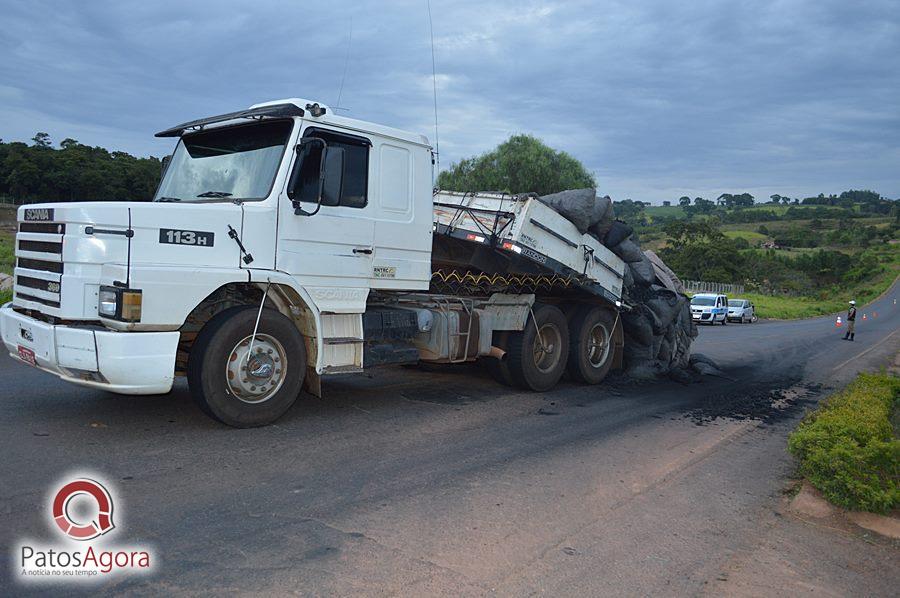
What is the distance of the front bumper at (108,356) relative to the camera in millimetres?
5285

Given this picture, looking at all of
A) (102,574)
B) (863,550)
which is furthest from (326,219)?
(863,550)

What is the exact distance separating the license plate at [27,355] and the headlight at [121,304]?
0.95 m

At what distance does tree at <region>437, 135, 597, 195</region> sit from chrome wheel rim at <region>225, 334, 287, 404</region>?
33.2 metres

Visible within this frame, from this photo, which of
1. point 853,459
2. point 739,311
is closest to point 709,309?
point 739,311

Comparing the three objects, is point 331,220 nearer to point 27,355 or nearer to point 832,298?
point 27,355

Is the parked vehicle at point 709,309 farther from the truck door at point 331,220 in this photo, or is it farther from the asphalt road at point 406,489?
the truck door at point 331,220

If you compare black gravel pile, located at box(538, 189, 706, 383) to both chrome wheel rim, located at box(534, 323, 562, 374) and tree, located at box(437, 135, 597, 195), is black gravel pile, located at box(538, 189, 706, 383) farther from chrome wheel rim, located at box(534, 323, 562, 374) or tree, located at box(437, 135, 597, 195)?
tree, located at box(437, 135, 597, 195)

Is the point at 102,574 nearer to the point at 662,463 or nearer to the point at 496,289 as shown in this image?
the point at 662,463

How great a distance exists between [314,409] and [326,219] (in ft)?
6.69

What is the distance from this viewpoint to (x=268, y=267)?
621cm

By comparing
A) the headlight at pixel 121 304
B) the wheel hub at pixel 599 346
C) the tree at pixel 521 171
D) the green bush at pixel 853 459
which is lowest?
the green bush at pixel 853 459

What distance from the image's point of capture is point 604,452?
21.7ft

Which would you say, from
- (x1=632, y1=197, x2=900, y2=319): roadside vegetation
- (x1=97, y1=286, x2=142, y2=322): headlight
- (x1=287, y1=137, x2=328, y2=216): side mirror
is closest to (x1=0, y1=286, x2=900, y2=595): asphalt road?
(x1=97, y1=286, x2=142, y2=322): headlight

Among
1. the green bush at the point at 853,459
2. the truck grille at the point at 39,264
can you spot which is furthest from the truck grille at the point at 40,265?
the green bush at the point at 853,459
